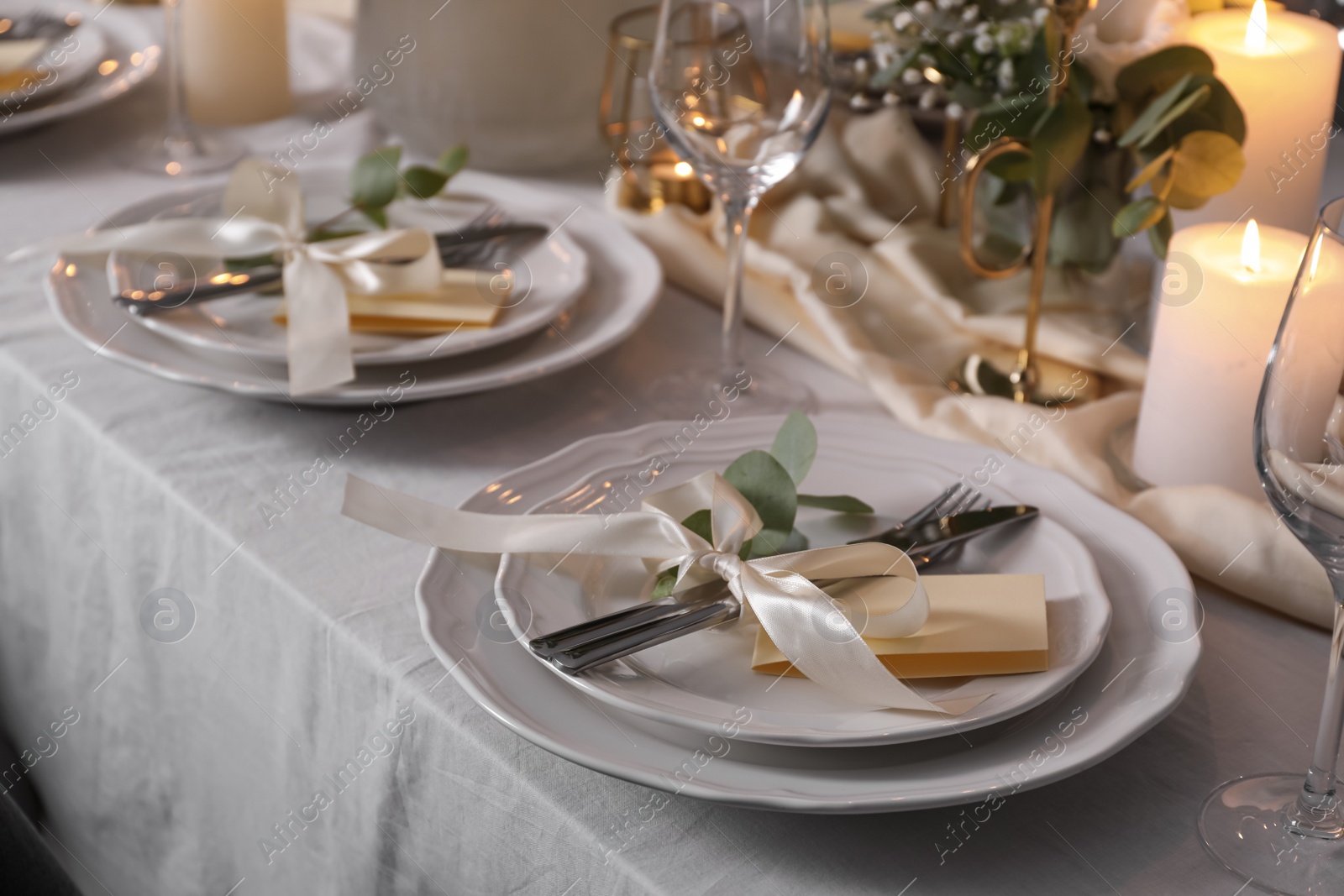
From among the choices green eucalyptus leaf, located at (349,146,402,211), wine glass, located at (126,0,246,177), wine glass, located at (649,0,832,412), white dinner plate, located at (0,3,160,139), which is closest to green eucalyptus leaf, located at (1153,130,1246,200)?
wine glass, located at (649,0,832,412)

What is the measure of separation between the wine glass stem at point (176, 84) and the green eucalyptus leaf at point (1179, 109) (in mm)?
846

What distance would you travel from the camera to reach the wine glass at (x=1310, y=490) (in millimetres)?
385

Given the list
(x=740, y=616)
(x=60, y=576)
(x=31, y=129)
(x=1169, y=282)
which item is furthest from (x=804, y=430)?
(x=31, y=129)

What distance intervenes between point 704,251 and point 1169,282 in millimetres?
357

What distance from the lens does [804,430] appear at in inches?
22.2

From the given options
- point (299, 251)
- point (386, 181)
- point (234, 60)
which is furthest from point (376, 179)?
point (234, 60)

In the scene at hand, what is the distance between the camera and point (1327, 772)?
0.43 meters

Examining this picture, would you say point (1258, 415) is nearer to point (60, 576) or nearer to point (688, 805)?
point (688, 805)

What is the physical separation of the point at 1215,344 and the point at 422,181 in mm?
544

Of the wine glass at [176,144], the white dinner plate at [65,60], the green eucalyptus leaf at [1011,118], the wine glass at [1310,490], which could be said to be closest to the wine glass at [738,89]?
the green eucalyptus leaf at [1011,118]

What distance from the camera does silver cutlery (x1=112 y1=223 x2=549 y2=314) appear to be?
0.74 m

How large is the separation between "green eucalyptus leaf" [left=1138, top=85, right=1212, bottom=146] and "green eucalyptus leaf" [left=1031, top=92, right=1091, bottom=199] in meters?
0.04

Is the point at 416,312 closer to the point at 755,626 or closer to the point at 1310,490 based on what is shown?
the point at 755,626

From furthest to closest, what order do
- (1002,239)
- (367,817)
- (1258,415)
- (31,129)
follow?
(31,129), (1002,239), (367,817), (1258,415)
